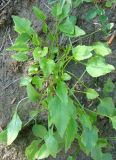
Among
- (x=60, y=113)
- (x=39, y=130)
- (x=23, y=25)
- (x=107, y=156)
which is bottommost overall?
(x=107, y=156)

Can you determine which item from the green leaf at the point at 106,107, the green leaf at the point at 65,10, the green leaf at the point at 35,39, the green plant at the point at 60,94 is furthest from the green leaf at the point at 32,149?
the green leaf at the point at 65,10

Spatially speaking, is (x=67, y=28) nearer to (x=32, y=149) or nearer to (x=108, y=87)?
(x=108, y=87)

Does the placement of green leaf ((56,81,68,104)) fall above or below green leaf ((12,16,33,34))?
below

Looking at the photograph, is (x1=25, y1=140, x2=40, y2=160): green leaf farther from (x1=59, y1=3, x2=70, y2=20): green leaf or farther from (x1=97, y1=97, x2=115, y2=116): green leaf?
(x1=59, y1=3, x2=70, y2=20): green leaf

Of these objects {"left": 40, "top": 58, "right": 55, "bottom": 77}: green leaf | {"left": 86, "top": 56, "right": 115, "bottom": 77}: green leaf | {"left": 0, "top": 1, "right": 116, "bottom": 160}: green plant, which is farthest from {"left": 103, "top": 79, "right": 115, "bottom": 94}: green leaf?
{"left": 40, "top": 58, "right": 55, "bottom": 77}: green leaf

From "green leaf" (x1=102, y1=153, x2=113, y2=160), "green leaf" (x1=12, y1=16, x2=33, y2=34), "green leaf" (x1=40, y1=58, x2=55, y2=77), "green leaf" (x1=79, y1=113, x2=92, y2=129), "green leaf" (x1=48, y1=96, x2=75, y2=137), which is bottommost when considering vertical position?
"green leaf" (x1=102, y1=153, x2=113, y2=160)

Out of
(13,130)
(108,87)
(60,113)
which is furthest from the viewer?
(108,87)

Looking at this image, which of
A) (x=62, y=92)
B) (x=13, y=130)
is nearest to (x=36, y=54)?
(x=62, y=92)
